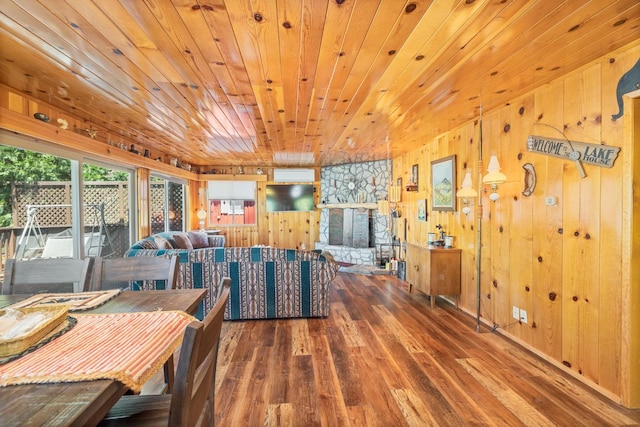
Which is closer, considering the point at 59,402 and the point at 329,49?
the point at 59,402

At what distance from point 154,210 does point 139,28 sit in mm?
4538

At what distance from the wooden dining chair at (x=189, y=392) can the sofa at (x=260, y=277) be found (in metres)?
2.08

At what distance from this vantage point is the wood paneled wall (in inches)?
73.9

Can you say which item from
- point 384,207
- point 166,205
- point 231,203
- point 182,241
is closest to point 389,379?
point 384,207

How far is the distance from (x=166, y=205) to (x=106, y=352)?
5569mm

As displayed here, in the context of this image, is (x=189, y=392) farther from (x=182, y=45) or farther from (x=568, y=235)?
(x=568, y=235)

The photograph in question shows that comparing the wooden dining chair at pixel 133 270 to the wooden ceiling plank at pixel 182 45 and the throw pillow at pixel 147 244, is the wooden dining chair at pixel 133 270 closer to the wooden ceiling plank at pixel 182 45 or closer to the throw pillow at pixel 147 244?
the wooden ceiling plank at pixel 182 45

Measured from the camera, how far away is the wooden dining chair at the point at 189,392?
723mm

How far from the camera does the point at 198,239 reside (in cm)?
554

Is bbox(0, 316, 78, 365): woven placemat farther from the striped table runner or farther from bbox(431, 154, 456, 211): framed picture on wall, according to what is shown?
bbox(431, 154, 456, 211): framed picture on wall

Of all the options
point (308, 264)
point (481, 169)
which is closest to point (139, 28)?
point (308, 264)

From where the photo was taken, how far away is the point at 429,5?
1.41m

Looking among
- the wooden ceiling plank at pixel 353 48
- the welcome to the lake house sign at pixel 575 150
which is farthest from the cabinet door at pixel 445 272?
the wooden ceiling plank at pixel 353 48

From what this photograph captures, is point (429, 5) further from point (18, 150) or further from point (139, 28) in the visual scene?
point (18, 150)
